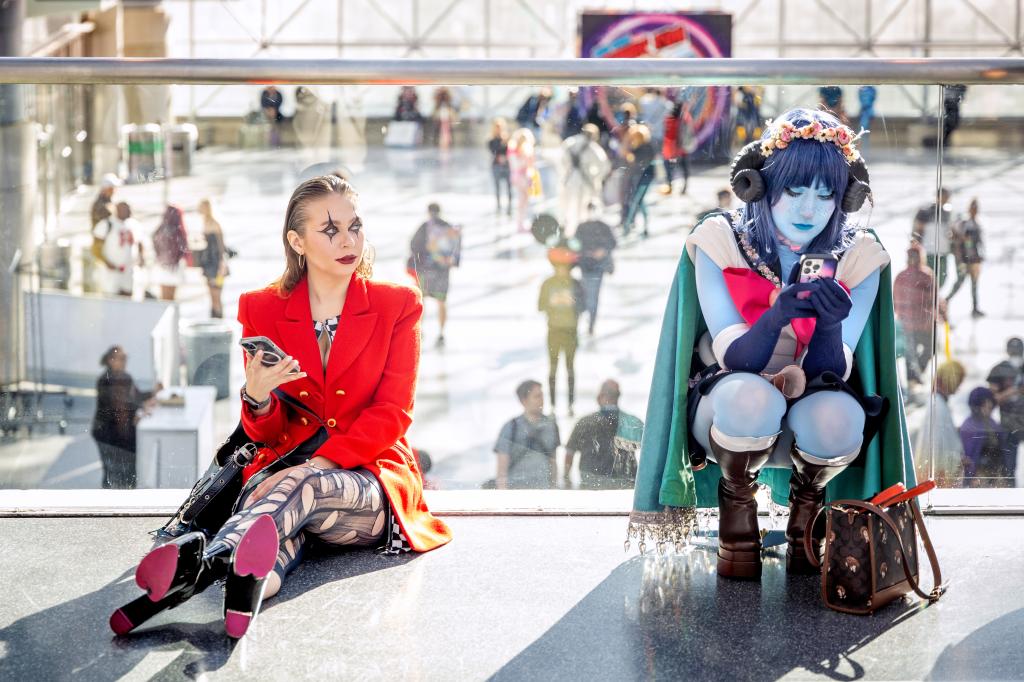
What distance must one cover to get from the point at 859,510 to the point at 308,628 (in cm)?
113

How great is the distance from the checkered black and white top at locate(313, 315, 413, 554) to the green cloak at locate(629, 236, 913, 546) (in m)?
0.52

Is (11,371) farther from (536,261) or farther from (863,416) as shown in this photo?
(863,416)

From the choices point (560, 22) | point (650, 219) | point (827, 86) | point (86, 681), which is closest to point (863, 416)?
point (827, 86)

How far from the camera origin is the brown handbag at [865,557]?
106 inches

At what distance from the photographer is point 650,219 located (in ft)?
15.1

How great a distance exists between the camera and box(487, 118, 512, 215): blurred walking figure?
15.9ft

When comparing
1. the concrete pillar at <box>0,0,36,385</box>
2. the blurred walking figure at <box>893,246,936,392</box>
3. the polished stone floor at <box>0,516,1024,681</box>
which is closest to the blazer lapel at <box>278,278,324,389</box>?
the polished stone floor at <box>0,516,1024,681</box>

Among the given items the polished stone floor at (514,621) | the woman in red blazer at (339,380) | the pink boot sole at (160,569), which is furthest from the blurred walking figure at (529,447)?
the pink boot sole at (160,569)

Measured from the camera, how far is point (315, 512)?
2.89 meters

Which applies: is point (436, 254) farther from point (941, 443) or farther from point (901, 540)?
point (901, 540)

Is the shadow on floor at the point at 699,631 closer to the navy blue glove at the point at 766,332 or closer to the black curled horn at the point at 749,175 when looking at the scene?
the navy blue glove at the point at 766,332

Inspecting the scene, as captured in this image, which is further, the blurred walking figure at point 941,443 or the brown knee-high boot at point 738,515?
the blurred walking figure at point 941,443

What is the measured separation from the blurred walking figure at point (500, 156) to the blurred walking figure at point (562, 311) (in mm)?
284

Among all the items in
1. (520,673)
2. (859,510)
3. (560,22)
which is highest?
(560,22)
